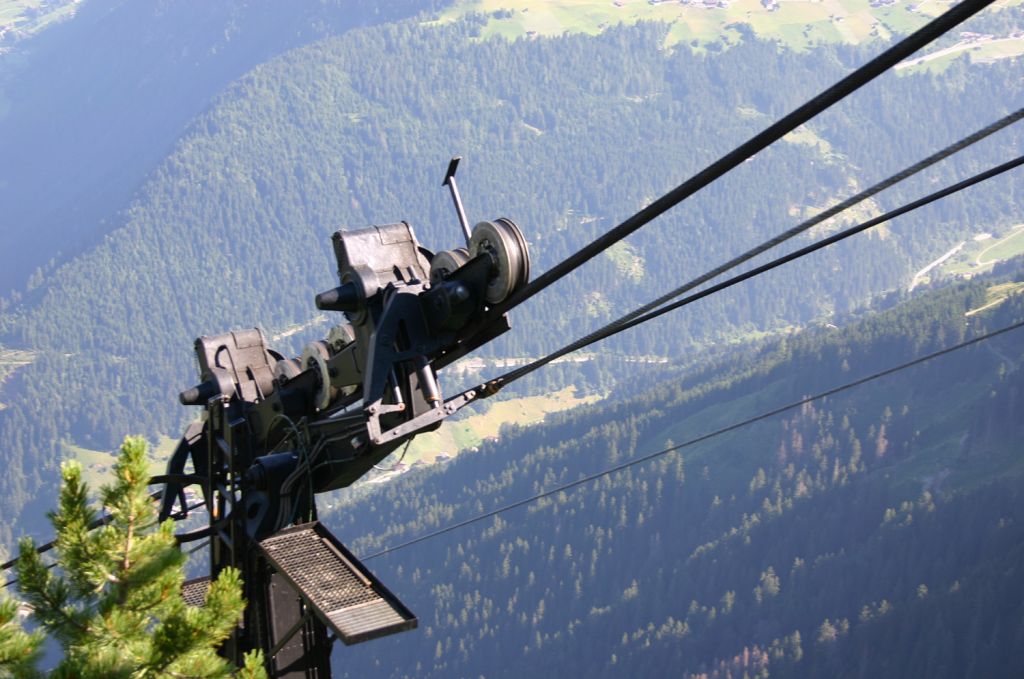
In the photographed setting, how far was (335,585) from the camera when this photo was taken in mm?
16672

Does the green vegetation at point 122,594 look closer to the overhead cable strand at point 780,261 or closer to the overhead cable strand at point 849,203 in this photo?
the overhead cable strand at point 780,261

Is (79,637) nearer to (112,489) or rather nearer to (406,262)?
(112,489)

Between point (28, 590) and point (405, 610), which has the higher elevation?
point (28, 590)

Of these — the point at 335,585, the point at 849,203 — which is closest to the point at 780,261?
the point at 849,203

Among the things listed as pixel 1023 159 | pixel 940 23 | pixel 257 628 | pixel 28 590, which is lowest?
pixel 257 628

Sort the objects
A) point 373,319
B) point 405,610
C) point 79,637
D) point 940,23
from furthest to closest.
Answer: point 373,319, point 405,610, point 79,637, point 940,23

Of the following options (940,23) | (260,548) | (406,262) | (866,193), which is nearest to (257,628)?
(260,548)

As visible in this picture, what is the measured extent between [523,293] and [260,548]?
404 centimetres

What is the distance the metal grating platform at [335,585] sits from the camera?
612 inches

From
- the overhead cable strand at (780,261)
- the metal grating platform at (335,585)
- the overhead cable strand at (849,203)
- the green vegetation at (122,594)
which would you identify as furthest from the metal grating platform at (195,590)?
the green vegetation at (122,594)

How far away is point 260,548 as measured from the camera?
18.1 meters

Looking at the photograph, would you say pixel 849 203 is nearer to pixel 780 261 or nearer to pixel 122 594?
pixel 780 261

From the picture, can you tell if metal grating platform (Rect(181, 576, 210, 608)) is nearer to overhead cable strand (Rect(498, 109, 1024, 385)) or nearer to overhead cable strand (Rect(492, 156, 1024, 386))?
overhead cable strand (Rect(492, 156, 1024, 386))

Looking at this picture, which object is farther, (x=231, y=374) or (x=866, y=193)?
(x=231, y=374)
